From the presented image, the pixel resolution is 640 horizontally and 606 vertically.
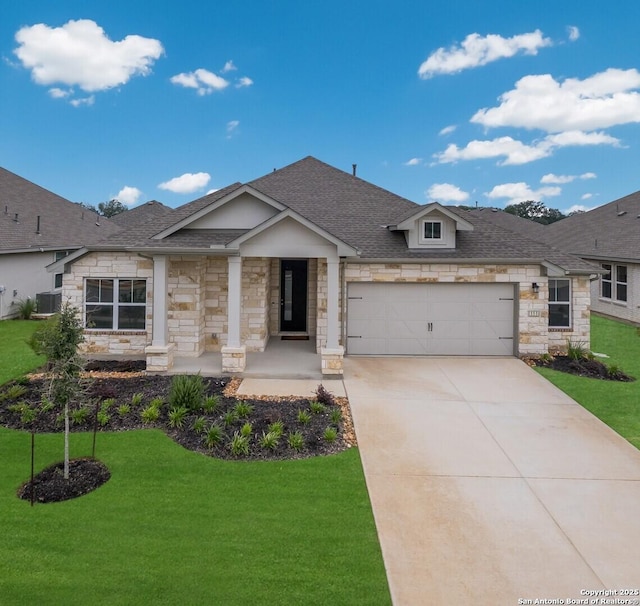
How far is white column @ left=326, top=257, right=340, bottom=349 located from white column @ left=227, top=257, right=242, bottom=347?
2.27 meters

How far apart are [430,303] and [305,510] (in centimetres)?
898

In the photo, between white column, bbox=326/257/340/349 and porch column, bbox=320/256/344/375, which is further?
white column, bbox=326/257/340/349

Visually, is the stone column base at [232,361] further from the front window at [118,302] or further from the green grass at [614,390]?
the green grass at [614,390]

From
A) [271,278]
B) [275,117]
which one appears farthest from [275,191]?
[275,117]

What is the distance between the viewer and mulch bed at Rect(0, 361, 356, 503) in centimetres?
568

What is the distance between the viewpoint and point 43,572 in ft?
12.9

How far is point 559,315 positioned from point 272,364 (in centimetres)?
917

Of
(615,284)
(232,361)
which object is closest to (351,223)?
(232,361)

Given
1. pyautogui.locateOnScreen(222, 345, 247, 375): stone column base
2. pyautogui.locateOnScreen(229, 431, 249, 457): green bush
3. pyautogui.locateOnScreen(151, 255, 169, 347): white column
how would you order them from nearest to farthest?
pyautogui.locateOnScreen(229, 431, 249, 457): green bush → pyautogui.locateOnScreen(222, 345, 247, 375): stone column base → pyautogui.locateOnScreen(151, 255, 169, 347): white column

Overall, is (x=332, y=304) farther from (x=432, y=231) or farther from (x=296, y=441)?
(x=432, y=231)

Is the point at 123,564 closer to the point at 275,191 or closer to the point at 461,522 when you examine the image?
the point at 461,522

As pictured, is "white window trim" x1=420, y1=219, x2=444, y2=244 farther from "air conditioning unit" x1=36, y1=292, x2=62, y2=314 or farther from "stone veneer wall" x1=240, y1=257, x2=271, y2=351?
"air conditioning unit" x1=36, y1=292, x2=62, y2=314

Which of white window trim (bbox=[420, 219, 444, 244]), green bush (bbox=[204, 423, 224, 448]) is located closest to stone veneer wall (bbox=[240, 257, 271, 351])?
white window trim (bbox=[420, 219, 444, 244])

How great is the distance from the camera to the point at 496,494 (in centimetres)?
544
